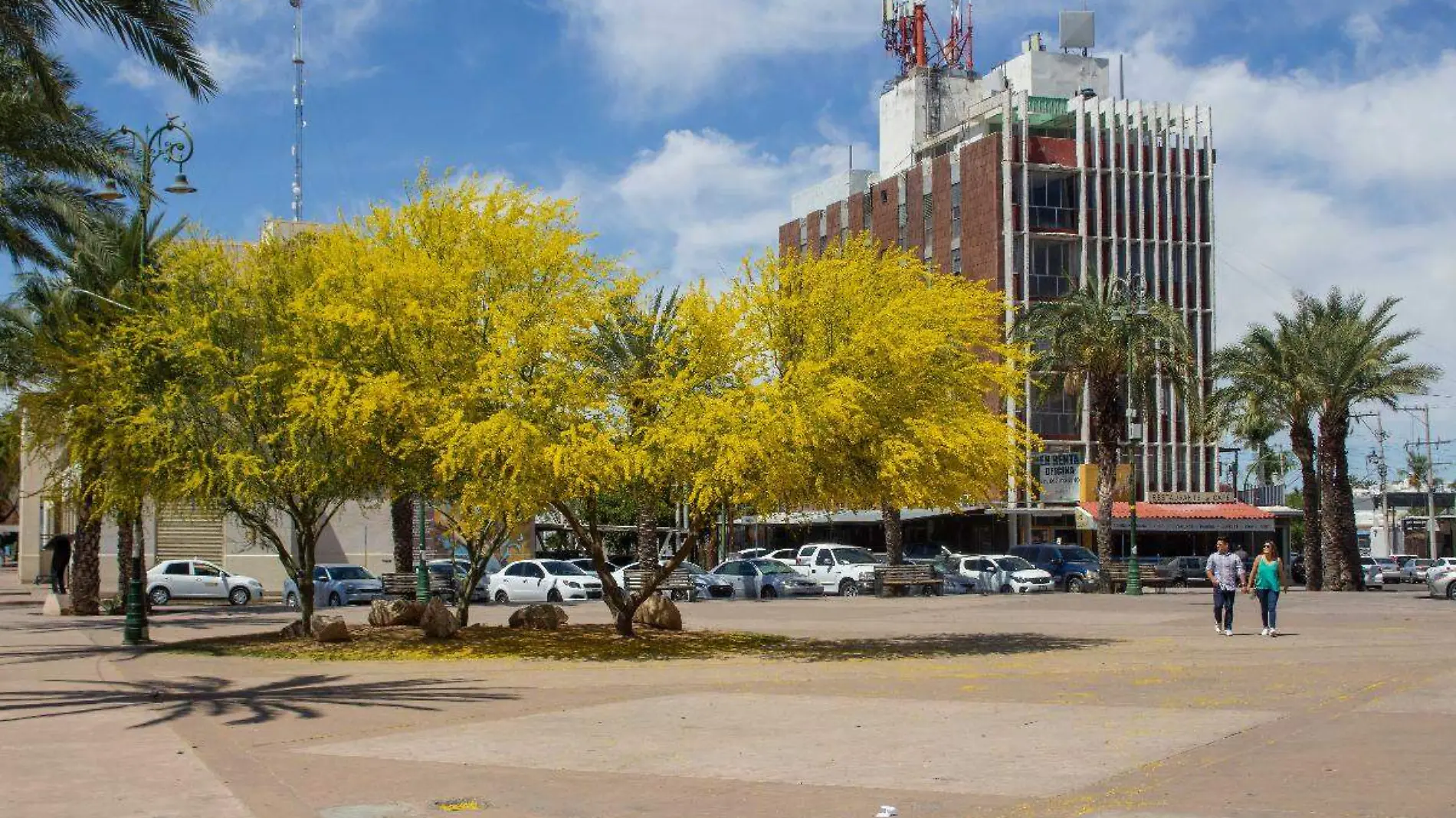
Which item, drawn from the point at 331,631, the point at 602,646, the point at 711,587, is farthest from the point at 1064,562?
the point at 331,631

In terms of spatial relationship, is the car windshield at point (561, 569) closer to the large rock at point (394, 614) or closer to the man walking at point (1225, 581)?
the large rock at point (394, 614)

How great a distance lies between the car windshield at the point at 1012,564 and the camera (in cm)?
5006

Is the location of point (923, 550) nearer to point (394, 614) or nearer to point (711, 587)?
point (711, 587)

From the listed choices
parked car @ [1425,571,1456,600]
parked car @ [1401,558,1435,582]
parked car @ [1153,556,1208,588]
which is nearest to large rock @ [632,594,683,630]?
parked car @ [1425,571,1456,600]

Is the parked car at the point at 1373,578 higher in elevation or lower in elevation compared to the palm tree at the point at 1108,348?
lower

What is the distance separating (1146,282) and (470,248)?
193ft

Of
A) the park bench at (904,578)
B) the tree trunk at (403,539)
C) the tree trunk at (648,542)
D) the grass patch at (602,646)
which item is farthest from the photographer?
the park bench at (904,578)

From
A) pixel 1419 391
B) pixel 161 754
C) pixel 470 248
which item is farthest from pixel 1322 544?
pixel 161 754

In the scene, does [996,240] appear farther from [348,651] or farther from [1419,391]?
[348,651]

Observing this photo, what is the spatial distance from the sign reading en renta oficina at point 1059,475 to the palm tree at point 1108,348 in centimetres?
2116

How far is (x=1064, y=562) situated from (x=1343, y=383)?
12.1 metres

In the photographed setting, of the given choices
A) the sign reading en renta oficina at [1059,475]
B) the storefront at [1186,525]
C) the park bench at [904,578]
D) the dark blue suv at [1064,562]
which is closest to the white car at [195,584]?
the park bench at [904,578]

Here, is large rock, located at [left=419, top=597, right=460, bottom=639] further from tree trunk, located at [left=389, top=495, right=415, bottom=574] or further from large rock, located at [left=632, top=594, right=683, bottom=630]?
tree trunk, located at [left=389, top=495, right=415, bottom=574]

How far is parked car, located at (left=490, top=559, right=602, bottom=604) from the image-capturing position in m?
45.0
